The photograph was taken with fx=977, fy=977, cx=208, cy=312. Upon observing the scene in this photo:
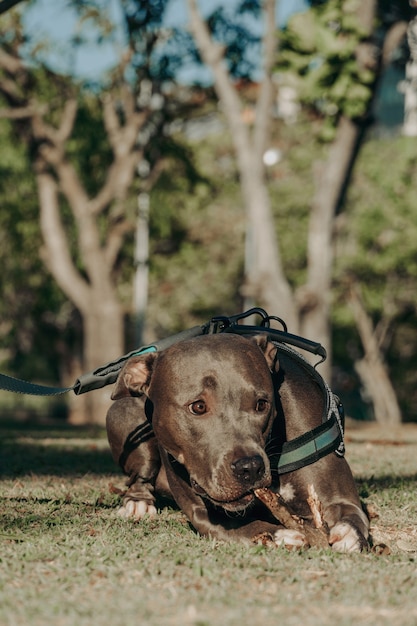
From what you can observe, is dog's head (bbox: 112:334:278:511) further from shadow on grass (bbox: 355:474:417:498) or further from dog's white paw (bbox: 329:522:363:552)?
shadow on grass (bbox: 355:474:417:498)

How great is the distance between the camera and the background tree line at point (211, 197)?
14.6m

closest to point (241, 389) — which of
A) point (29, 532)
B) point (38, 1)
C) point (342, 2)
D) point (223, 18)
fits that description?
point (29, 532)

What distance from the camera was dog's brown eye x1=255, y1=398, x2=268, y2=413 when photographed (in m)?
4.72

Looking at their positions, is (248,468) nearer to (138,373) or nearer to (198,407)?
(198,407)

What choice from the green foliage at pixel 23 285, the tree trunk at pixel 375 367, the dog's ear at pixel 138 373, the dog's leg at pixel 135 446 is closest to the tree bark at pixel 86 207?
the green foliage at pixel 23 285

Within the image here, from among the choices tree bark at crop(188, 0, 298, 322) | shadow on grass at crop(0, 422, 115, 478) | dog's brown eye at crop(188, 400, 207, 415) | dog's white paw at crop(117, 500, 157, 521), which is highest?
tree bark at crop(188, 0, 298, 322)

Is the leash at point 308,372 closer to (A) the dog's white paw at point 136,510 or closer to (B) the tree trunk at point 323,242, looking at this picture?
(A) the dog's white paw at point 136,510

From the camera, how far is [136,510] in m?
5.48

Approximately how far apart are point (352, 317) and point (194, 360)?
26.7 metres

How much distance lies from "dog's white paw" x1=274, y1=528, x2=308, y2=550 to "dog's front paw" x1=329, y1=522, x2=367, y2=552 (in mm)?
138

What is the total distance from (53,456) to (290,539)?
4.88 m

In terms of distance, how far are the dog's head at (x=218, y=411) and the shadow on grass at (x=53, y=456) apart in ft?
8.63

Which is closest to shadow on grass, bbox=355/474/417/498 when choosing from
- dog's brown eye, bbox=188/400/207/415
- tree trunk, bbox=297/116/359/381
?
dog's brown eye, bbox=188/400/207/415

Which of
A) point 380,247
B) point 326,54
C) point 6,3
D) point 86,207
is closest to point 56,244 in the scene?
point 86,207
